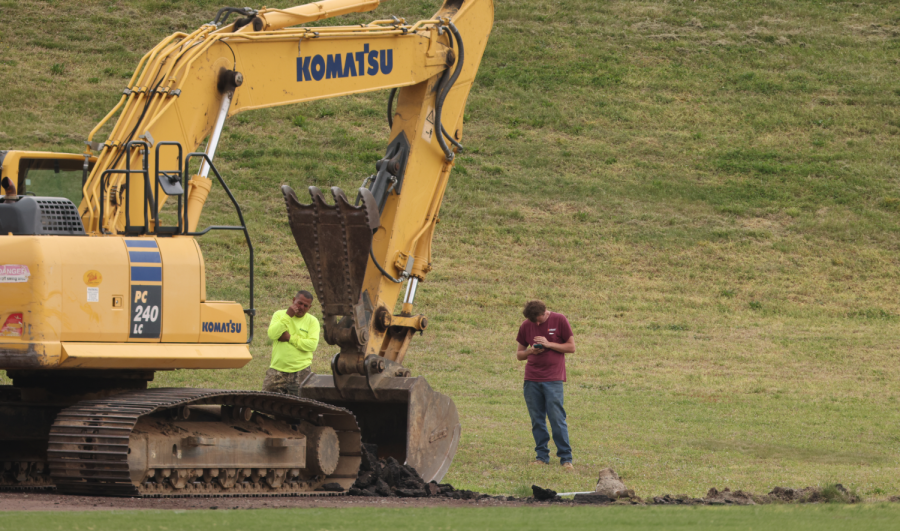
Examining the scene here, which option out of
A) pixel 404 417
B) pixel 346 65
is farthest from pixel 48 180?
pixel 404 417

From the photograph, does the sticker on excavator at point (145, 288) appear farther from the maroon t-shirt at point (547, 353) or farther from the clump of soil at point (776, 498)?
the maroon t-shirt at point (547, 353)

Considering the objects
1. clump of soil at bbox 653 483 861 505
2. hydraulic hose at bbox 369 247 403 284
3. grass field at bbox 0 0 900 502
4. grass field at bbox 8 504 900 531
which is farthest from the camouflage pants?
clump of soil at bbox 653 483 861 505

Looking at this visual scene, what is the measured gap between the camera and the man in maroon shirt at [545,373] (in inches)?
499

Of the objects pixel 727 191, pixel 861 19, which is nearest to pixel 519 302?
pixel 727 191

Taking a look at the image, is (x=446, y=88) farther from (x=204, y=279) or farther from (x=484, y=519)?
(x=484, y=519)

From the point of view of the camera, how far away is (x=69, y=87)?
36.6m

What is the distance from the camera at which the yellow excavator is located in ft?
28.7

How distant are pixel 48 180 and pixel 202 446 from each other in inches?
107

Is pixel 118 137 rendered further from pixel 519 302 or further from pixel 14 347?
pixel 519 302

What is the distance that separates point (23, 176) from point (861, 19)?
4049 cm

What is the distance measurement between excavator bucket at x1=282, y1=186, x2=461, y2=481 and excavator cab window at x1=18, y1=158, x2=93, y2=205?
6.07 ft

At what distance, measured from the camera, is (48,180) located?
33.8 feet

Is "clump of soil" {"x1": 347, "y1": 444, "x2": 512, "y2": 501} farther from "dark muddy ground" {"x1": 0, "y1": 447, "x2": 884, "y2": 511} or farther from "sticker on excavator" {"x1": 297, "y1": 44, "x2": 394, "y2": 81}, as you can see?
"sticker on excavator" {"x1": 297, "y1": 44, "x2": 394, "y2": 81}

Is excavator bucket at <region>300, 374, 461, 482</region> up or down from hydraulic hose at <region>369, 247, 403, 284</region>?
down
